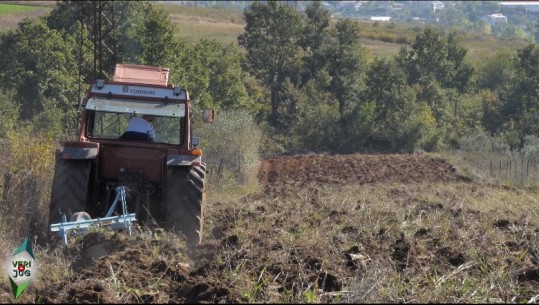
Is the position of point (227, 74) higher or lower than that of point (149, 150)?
lower

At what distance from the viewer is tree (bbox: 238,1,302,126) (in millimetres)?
56281

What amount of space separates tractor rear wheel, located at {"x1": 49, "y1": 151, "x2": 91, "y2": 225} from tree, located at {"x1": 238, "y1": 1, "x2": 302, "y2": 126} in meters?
44.6

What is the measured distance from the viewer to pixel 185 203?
1156cm

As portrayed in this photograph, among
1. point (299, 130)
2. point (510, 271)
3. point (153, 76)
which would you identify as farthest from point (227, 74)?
point (510, 271)

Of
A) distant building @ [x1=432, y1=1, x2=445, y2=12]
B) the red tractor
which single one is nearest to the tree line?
the red tractor

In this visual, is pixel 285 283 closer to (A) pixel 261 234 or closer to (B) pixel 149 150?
(A) pixel 261 234

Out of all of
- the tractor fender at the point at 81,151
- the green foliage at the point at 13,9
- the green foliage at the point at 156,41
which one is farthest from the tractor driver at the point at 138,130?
the green foliage at the point at 156,41

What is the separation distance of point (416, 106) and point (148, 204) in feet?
133

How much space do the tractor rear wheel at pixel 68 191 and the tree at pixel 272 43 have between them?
146 ft

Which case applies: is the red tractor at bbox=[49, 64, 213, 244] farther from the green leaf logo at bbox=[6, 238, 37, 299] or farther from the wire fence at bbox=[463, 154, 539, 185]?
the wire fence at bbox=[463, 154, 539, 185]

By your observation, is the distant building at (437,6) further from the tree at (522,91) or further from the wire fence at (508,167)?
the wire fence at (508,167)

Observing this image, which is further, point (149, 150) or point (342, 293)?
point (149, 150)

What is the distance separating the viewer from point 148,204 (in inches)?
468

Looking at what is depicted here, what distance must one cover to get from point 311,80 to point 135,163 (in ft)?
138
